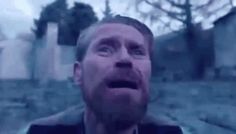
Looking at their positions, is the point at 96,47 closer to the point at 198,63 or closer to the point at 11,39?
the point at 11,39

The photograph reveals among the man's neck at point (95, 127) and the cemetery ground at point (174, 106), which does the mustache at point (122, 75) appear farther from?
the cemetery ground at point (174, 106)

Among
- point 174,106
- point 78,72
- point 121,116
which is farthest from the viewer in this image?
point 174,106

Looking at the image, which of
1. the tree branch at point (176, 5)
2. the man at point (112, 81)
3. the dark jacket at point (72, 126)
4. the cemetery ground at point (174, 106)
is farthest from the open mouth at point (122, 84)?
the tree branch at point (176, 5)

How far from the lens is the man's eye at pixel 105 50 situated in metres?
0.68

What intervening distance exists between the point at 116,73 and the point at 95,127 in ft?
0.33

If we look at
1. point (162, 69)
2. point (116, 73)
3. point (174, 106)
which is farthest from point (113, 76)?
point (162, 69)

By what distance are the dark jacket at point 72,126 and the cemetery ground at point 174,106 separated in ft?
3.48

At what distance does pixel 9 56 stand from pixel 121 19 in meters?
7.05

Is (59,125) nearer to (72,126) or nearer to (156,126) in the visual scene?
(72,126)

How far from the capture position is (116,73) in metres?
0.65

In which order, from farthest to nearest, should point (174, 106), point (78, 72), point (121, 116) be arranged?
point (174, 106) → point (78, 72) → point (121, 116)

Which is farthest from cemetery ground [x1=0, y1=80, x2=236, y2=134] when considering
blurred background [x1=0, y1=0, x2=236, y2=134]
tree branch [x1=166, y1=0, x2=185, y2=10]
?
tree branch [x1=166, y1=0, x2=185, y2=10]

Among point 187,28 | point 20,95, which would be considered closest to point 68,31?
point 187,28

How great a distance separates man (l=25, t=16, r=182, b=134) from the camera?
24.8 inches
